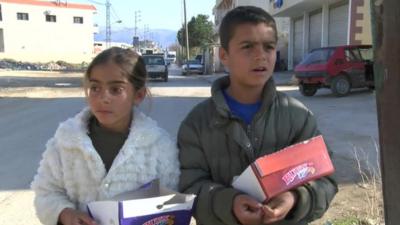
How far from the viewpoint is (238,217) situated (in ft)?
6.27

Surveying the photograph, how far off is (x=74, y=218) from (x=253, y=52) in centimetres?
94

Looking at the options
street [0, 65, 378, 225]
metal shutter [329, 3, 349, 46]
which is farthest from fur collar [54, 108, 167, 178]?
metal shutter [329, 3, 349, 46]

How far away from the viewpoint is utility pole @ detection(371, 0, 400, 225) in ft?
5.63

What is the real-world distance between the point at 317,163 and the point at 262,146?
0.85 ft

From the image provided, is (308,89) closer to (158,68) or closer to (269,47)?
(158,68)

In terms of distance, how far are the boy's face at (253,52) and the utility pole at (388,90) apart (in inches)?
16.5

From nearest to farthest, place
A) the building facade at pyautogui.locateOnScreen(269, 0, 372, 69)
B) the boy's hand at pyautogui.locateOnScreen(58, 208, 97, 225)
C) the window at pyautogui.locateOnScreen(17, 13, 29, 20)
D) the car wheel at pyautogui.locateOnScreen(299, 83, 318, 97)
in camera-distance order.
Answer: the boy's hand at pyautogui.locateOnScreen(58, 208, 97, 225)
the car wheel at pyautogui.locateOnScreen(299, 83, 318, 97)
the building facade at pyautogui.locateOnScreen(269, 0, 372, 69)
the window at pyautogui.locateOnScreen(17, 13, 29, 20)

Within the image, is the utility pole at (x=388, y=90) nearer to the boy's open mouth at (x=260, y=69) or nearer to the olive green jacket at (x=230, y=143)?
the olive green jacket at (x=230, y=143)

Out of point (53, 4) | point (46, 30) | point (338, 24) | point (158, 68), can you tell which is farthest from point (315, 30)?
point (53, 4)

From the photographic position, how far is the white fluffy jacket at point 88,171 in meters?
2.17

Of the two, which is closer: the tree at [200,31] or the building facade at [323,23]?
the building facade at [323,23]

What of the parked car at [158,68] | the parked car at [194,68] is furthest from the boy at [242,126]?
the parked car at [194,68]

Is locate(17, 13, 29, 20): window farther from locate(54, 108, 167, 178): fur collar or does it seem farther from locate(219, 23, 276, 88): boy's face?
locate(219, 23, 276, 88): boy's face

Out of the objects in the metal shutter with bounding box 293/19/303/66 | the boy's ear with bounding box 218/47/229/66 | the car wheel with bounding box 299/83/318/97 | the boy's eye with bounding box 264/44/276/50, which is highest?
the metal shutter with bounding box 293/19/303/66
